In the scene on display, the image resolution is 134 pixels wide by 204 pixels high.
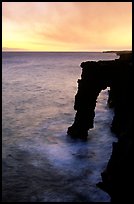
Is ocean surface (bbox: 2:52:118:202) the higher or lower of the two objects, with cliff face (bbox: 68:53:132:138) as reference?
lower

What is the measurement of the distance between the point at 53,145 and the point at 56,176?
200 inches

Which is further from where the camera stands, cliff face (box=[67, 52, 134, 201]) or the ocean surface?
cliff face (box=[67, 52, 134, 201])

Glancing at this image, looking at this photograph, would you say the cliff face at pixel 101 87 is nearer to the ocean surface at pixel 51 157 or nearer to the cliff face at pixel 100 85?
the cliff face at pixel 100 85

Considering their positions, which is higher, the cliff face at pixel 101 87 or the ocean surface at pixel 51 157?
the cliff face at pixel 101 87

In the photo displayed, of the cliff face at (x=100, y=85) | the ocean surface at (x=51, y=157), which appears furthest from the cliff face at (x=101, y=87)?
the ocean surface at (x=51, y=157)

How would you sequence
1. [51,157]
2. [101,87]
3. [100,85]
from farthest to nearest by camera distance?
[101,87] → [100,85] → [51,157]

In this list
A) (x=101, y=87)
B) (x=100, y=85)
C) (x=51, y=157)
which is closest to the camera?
(x=51, y=157)

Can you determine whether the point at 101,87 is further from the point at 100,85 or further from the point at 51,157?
the point at 51,157

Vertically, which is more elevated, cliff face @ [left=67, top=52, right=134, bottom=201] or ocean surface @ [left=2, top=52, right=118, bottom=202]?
cliff face @ [left=67, top=52, right=134, bottom=201]

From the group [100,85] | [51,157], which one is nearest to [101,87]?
[100,85]

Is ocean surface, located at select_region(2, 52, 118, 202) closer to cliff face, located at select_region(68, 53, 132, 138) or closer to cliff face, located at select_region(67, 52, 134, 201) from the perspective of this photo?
cliff face, located at select_region(67, 52, 134, 201)

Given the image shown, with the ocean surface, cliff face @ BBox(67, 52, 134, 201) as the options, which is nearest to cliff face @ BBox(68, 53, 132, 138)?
cliff face @ BBox(67, 52, 134, 201)

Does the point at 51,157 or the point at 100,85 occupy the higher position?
the point at 100,85

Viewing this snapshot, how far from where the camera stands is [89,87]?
1866 cm
